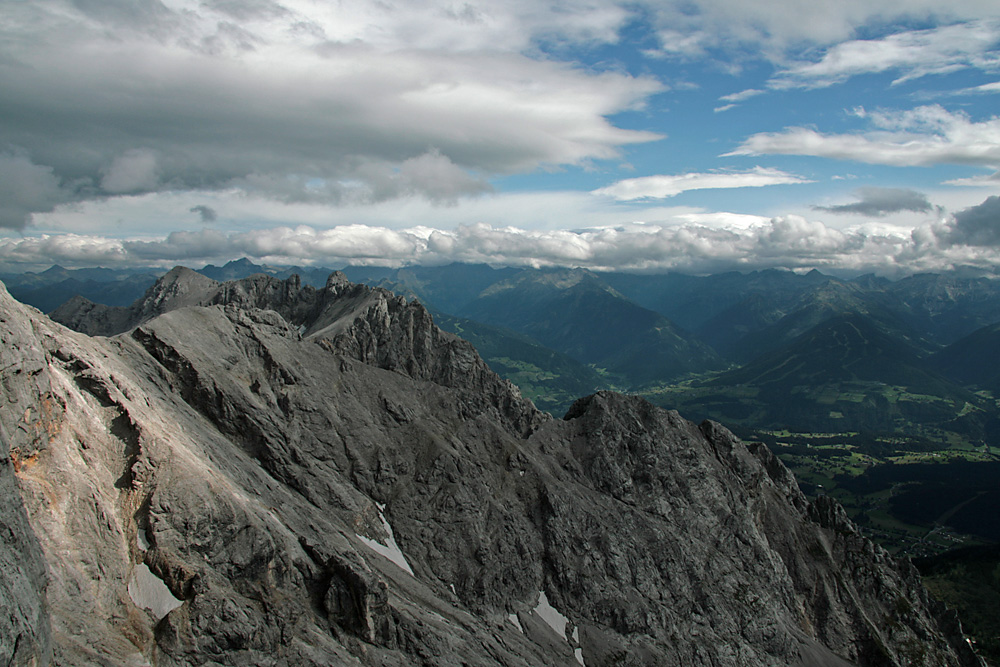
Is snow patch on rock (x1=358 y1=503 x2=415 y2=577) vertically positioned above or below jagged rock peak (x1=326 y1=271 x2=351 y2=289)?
below

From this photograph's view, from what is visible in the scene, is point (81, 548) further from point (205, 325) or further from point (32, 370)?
point (205, 325)

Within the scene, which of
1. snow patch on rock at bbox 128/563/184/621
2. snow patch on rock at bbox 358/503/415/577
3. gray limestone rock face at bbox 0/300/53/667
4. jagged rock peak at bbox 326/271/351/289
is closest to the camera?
gray limestone rock face at bbox 0/300/53/667

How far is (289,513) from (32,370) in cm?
3898

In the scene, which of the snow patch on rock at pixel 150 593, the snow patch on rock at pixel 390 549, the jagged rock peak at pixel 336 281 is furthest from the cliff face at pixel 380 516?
the jagged rock peak at pixel 336 281

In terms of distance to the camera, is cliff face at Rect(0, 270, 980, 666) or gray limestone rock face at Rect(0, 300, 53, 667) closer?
gray limestone rock face at Rect(0, 300, 53, 667)

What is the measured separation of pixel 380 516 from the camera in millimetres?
100000

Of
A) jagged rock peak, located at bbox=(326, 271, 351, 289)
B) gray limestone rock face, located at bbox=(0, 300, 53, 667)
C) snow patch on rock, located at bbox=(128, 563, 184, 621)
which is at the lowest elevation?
snow patch on rock, located at bbox=(128, 563, 184, 621)

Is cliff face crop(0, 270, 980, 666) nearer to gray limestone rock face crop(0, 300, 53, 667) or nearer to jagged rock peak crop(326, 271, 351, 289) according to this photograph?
gray limestone rock face crop(0, 300, 53, 667)

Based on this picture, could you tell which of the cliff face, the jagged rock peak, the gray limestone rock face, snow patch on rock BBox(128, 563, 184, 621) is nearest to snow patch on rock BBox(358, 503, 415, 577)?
the cliff face

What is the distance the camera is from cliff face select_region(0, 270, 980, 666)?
51.7m

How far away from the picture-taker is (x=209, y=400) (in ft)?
295

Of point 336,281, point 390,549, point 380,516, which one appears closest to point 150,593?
point 390,549

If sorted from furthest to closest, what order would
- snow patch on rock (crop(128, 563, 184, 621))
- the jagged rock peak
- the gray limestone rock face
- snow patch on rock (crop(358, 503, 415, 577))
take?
the jagged rock peak < snow patch on rock (crop(358, 503, 415, 577)) < snow patch on rock (crop(128, 563, 184, 621)) < the gray limestone rock face

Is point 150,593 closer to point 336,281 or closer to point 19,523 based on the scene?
point 19,523
